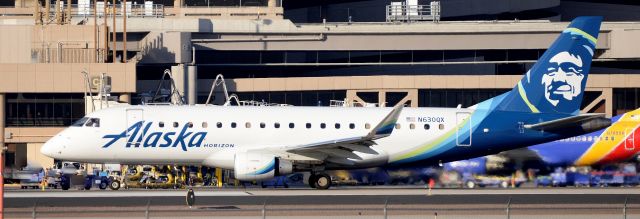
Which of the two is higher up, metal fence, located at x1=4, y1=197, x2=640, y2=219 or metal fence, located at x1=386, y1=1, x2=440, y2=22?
metal fence, located at x1=386, y1=1, x2=440, y2=22

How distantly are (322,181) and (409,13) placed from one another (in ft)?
181

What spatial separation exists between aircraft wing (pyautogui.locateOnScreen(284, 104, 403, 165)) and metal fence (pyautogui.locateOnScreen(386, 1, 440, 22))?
5420cm

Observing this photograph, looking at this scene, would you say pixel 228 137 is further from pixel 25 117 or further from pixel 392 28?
pixel 392 28

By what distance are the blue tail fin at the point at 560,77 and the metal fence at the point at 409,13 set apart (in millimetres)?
51182

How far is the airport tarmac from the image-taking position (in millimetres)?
43844

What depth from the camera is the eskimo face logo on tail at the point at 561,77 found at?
62.1 m

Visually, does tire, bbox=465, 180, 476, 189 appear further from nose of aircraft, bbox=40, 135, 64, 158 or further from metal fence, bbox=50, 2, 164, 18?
metal fence, bbox=50, 2, 164, 18

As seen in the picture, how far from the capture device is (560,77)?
204 ft

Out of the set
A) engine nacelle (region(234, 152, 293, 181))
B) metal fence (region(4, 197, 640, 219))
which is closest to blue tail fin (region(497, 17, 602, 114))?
engine nacelle (region(234, 152, 293, 181))

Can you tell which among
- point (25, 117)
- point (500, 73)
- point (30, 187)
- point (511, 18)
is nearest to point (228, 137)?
point (30, 187)

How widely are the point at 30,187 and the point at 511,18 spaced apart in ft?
239

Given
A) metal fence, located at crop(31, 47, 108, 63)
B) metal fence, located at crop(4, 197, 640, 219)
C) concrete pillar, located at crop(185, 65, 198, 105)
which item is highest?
metal fence, located at crop(31, 47, 108, 63)

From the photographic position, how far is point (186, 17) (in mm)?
115500

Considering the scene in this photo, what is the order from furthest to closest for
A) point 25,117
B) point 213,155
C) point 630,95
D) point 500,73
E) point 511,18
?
1. point 511,18
2. point 500,73
3. point 630,95
4. point 25,117
5. point 213,155
